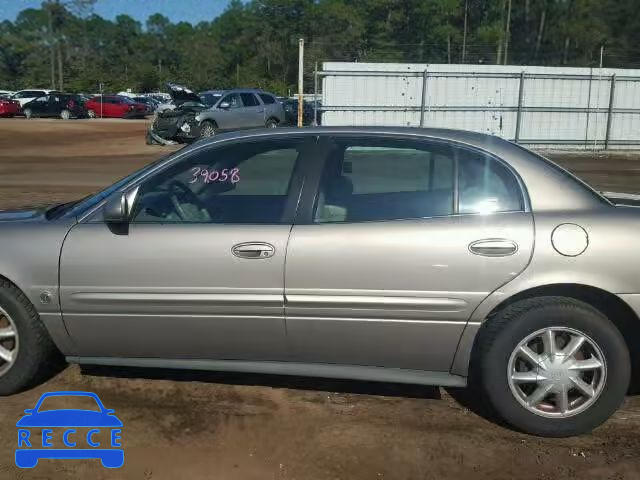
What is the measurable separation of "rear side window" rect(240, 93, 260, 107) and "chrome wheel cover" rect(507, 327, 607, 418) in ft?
65.9

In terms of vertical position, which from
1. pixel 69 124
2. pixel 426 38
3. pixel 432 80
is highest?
pixel 426 38

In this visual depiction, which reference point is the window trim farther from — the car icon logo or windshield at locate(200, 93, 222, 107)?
windshield at locate(200, 93, 222, 107)

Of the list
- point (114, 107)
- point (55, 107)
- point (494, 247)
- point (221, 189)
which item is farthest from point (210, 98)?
point (114, 107)

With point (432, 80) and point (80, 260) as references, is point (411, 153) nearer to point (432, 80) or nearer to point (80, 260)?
point (80, 260)

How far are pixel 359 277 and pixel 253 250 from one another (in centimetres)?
56

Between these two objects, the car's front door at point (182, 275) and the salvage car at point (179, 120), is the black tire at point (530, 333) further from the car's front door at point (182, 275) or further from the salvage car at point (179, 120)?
the salvage car at point (179, 120)

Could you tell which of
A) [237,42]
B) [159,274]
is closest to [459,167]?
[159,274]

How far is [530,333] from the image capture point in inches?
132

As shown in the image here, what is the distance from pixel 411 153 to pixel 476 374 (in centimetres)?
121

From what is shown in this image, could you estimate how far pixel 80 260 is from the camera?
11.8ft

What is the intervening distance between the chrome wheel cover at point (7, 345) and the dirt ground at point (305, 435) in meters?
0.21

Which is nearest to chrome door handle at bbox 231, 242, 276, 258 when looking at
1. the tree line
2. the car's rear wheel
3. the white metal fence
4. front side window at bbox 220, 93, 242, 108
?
the white metal fence

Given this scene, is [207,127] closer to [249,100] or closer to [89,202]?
[249,100]

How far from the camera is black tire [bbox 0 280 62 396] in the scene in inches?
145
